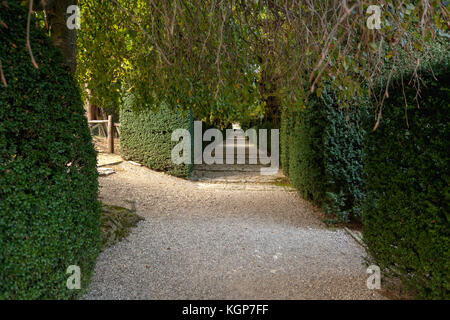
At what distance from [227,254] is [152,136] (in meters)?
6.22

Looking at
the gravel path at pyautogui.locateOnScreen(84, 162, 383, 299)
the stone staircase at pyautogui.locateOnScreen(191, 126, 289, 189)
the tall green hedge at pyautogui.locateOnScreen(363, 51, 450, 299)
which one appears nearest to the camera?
the tall green hedge at pyautogui.locateOnScreen(363, 51, 450, 299)

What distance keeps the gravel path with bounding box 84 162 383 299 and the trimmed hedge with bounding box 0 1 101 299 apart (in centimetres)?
84

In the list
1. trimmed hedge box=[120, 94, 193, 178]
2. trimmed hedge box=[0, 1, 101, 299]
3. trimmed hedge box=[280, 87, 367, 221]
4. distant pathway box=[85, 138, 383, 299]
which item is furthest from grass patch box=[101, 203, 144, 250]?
trimmed hedge box=[120, 94, 193, 178]

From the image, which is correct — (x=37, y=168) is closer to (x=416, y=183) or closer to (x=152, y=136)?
(x=416, y=183)

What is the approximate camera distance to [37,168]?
2.10 m

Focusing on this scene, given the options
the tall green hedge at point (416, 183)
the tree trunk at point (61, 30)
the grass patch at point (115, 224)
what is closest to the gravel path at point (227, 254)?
the grass patch at point (115, 224)

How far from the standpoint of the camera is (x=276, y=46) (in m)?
3.58

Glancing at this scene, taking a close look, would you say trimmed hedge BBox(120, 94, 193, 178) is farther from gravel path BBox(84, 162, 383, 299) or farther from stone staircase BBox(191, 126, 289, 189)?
gravel path BBox(84, 162, 383, 299)


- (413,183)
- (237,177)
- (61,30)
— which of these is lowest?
(237,177)

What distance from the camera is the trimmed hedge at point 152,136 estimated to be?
904cm

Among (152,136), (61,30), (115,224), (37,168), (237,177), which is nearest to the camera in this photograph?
(37,168)

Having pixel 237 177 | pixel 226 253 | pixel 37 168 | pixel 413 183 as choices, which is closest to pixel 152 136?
pixel 237 177

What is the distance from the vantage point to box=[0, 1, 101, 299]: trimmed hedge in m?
1.97
